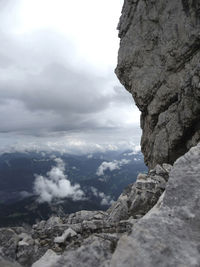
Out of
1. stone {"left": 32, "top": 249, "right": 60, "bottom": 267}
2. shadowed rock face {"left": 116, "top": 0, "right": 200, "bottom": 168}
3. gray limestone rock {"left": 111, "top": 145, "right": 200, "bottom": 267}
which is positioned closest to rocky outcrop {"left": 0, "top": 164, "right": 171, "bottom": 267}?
stone {"left": 32, "top": 249, "right": 60, "bottom": 267}

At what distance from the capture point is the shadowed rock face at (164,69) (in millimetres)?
32719

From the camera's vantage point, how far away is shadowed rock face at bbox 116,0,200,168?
32.7 m

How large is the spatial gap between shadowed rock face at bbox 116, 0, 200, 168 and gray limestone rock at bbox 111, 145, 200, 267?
2233 cm

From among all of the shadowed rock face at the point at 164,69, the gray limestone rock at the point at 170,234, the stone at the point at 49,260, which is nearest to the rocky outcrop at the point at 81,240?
the stone at the point at 49,260

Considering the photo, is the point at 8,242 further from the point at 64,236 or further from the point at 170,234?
the point at 170,234

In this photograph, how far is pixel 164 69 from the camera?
1492 inches

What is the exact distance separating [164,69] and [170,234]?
3503cm

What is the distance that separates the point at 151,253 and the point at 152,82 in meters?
36.5

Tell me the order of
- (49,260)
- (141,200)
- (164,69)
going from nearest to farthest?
(49,260) → (141,200) → (164,69)

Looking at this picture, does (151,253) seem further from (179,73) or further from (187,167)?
(179,73)

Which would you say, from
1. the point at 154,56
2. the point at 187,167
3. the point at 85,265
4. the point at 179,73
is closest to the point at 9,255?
the point at 85,265

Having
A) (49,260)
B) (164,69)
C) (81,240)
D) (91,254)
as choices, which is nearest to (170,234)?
(91,254)

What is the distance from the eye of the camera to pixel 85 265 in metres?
9.32

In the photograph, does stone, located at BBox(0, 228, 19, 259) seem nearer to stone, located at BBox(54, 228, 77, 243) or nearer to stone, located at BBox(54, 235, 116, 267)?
stone, located at BBox(54, 228, 77, 243)
